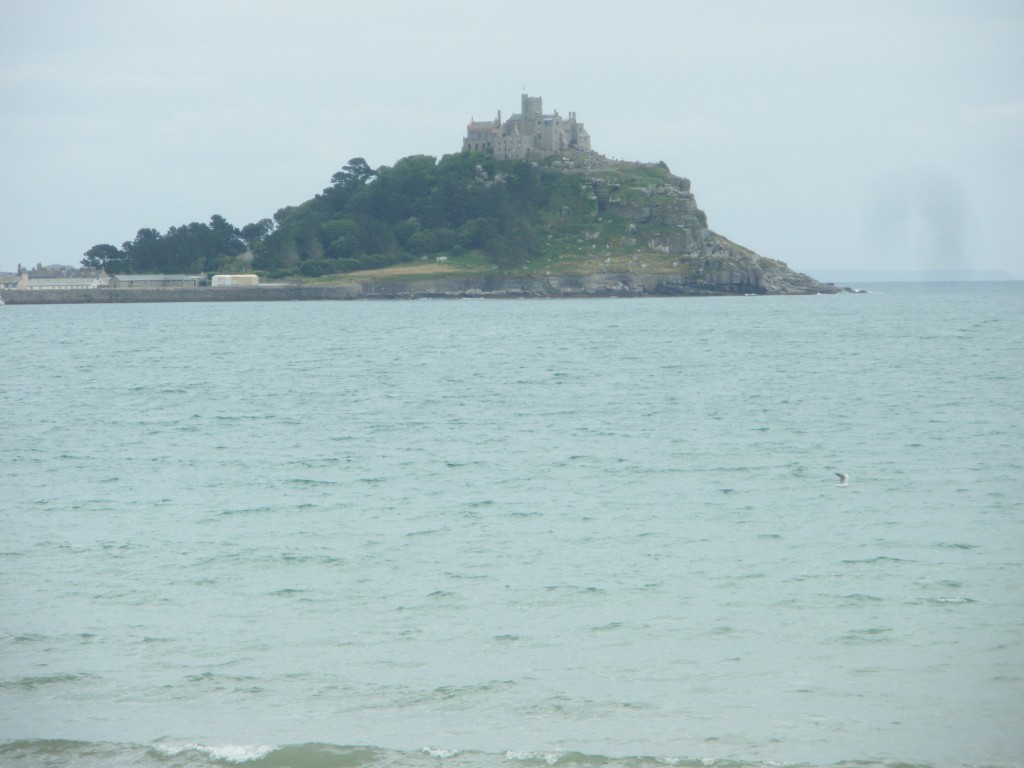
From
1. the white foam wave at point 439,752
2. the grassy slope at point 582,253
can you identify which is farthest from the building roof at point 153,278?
the white foam wave at point 439,752

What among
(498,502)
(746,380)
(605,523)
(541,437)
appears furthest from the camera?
(746,380)

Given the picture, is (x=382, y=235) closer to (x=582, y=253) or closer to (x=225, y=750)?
(x=582, y=253)

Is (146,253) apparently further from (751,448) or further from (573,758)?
(573,758)

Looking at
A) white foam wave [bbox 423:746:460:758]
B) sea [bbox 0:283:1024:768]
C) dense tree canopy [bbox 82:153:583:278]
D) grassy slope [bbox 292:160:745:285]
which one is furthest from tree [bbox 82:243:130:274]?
white foam wave [bbox 423:746:460:758]

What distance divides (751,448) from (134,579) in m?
→ 17.1

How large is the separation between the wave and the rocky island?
162 meters

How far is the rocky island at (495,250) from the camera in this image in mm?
174750

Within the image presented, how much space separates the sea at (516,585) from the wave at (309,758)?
0.04m

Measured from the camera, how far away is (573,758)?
36.1 feet

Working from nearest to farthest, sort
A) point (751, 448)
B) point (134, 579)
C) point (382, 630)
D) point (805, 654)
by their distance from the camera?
point (805, 654), point (382, 630), point (134, 579), point (751, 448)

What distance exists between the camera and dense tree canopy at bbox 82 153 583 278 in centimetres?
18475

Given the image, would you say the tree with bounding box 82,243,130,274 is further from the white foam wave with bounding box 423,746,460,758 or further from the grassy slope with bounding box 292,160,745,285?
the white foam wave with bounding box 423,746,460,758

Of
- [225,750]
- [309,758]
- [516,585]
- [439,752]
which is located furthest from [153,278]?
[439,752]

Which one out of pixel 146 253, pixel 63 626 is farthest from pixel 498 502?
pixel 146 253
